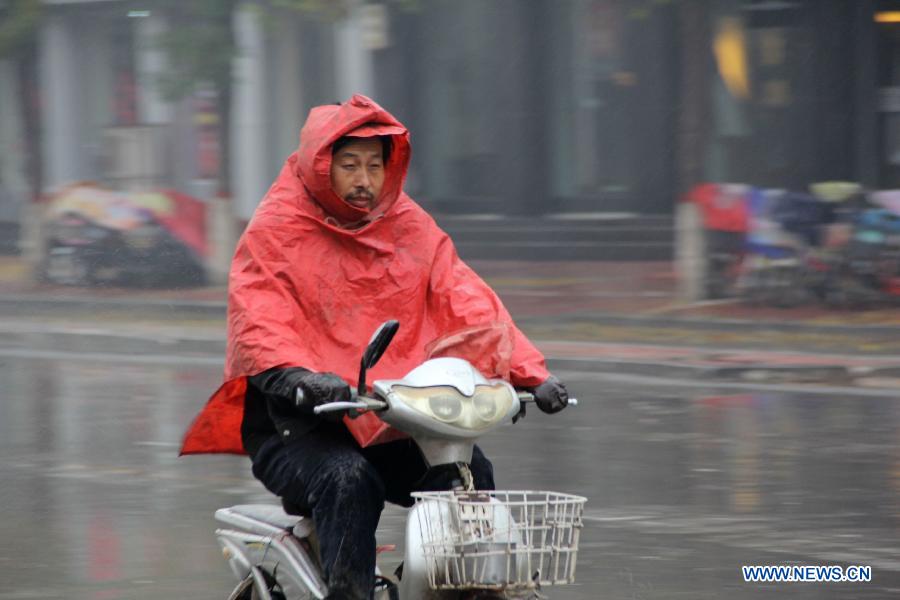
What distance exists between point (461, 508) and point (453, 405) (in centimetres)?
27

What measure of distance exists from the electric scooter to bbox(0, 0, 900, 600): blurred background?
2365 mm

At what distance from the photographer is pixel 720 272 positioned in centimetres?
1872

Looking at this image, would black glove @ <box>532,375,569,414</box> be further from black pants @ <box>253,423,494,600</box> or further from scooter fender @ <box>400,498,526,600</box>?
scooter fender @ <box>400,498,526,600</box>

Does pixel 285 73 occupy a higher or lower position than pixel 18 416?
higher

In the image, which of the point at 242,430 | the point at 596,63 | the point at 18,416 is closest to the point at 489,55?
the point at 596,63

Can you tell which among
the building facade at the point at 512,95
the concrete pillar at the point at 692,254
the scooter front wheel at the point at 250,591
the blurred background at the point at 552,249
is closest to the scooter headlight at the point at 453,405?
the scooter front wheel at the point at 250,591

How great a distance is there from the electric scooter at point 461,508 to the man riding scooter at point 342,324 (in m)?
0.14

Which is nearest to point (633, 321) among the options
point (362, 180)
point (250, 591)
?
point (250, 591)

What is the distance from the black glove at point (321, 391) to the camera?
3.99 metres

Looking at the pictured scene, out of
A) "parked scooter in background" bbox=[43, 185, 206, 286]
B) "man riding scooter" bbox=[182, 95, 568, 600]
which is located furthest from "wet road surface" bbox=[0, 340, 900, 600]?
"parked scooter in background" bbox=[43, 185, 206, 286]

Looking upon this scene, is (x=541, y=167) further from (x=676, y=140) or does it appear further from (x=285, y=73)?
(x=285, y=73)

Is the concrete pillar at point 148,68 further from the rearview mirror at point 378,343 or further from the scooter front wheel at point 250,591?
the rearview mirror at point 378,343

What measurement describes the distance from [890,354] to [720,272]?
419 cm

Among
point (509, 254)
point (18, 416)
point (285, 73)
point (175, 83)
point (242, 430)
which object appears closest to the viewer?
point (242, 430)
